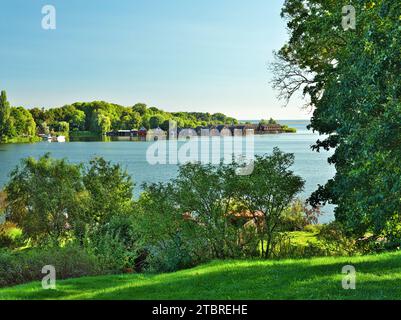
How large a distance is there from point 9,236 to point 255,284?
2691 centimetres

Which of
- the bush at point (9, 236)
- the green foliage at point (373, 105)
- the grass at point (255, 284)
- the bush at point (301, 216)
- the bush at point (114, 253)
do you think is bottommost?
the bush at point (9, 236)

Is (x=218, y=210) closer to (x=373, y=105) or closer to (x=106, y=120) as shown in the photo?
(x=373, y=105)

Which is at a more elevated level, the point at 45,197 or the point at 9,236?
the point at 45,197

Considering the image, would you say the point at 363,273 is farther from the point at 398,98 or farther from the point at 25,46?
the point at 25,46

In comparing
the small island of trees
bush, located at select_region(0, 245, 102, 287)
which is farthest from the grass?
the small island of trees

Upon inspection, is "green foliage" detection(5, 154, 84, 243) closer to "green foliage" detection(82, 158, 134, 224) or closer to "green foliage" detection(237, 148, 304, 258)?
"green foliage" detection(82, 158, 134, 224)

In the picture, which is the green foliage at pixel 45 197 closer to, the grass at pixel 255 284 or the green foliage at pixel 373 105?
the grass at pixel 255 284

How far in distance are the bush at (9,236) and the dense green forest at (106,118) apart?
114 meters

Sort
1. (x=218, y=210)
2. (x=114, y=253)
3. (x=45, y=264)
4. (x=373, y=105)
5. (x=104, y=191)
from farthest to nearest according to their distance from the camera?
1. (x=104, y=191)
2. (x=218, y=210)
3. (x=114, y=253)
4. (x=45, y=264)
5. (x=373, y=105)

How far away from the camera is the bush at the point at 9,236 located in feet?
105

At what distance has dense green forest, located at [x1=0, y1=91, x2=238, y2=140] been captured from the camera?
6211 inches

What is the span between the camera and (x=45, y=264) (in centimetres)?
1608

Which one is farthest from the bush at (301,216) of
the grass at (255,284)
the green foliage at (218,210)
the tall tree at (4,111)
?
the tall tree at (4,111)

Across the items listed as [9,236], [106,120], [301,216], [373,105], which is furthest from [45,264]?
[106,120]
